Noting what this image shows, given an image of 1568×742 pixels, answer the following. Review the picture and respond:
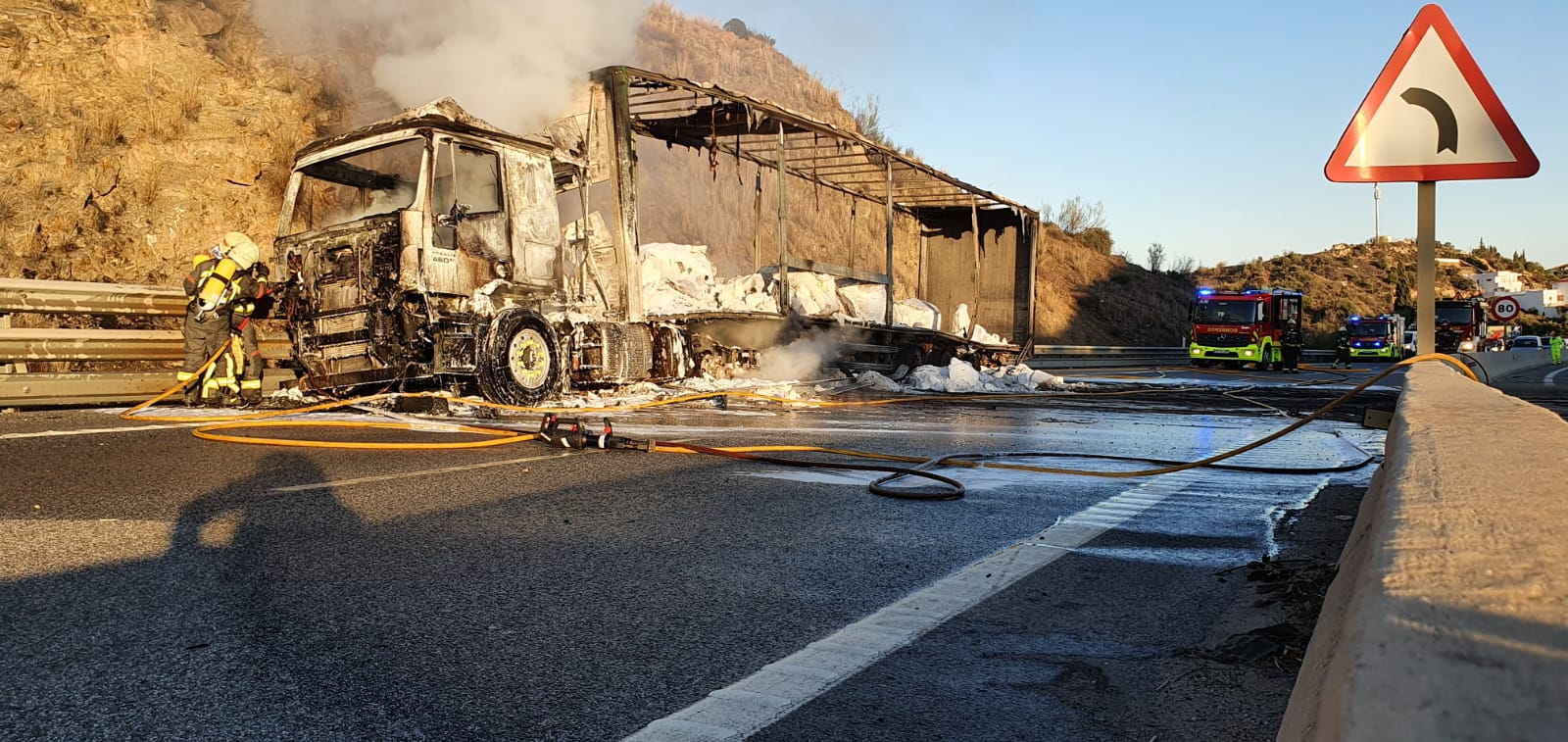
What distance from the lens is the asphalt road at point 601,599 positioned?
82.5 inches

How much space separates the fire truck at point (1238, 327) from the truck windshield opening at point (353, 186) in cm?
2467

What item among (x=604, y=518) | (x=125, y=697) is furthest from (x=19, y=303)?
(x=125, y=697)

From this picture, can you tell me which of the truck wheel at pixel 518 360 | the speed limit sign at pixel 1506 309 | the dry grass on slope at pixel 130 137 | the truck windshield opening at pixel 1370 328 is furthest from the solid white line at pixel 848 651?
the truck windshield opening at pixel 1370 328

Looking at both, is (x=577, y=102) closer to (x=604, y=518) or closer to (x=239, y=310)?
(x=239, y=310)

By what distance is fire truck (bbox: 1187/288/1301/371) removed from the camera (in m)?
28.7

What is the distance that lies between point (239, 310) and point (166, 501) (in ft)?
19.3

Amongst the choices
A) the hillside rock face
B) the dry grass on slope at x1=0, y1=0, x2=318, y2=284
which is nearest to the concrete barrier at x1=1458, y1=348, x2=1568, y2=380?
the hillside rock face

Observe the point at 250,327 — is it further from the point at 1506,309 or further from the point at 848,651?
the point at 1506,309

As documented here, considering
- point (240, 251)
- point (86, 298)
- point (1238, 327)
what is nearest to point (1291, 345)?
point (1238, 327)

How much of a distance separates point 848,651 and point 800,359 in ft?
38.0

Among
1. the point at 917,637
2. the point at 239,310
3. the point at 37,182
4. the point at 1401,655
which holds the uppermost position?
the point at 37,182

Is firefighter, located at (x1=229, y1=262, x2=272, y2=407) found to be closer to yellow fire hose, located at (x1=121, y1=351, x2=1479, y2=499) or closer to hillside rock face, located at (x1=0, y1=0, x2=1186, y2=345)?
yellow fire hose, located at (x1=121, y1=351, x2=1479, y2=499)

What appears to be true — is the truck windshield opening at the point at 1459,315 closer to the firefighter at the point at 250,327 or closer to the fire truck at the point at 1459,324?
the fire truck at the point at 1459,324

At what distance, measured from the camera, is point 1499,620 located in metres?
0.94
